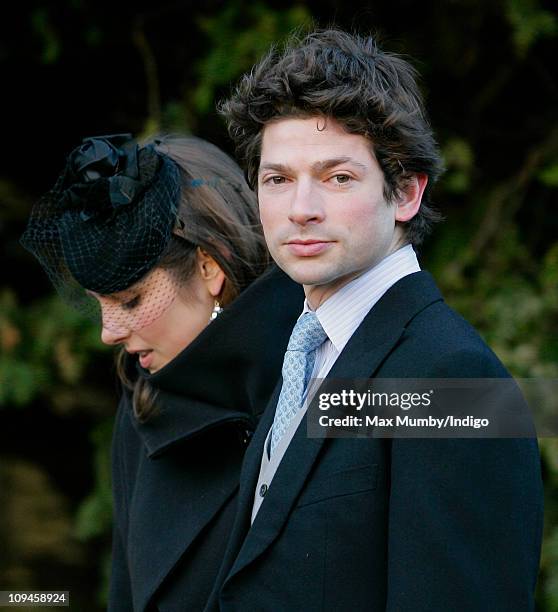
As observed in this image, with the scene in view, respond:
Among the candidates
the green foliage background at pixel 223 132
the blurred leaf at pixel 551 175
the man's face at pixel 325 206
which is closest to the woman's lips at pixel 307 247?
the man's face at pixel 325 206

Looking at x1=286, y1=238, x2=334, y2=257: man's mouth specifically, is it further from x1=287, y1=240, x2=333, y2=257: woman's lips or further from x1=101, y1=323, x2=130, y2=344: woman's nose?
x1=101, y1=323, x2=130, y2=344: woman's nose

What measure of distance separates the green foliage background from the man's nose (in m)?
1.77

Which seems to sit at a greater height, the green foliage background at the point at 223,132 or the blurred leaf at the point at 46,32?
the blurred leaf at the point at 46,32

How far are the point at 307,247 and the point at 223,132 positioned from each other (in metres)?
2.15

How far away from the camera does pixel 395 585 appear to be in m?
1.47

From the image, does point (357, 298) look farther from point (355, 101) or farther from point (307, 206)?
point (355, 101)

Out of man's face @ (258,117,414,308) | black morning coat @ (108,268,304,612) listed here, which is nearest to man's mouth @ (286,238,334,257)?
man's face @ (258,117,414,308)

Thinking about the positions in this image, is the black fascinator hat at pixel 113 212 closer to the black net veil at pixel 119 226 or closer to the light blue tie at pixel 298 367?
the black net veil at pixel 119 226

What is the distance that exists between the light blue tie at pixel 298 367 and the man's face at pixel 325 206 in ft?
0.34

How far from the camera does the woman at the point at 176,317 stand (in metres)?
2.17

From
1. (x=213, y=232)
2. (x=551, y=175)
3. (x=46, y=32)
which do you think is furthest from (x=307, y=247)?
(x=46, y=32)

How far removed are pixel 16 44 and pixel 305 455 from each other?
3.08m

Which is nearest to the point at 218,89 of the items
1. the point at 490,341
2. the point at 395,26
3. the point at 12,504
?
the point at 395,26

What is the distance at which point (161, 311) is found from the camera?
225 cm
